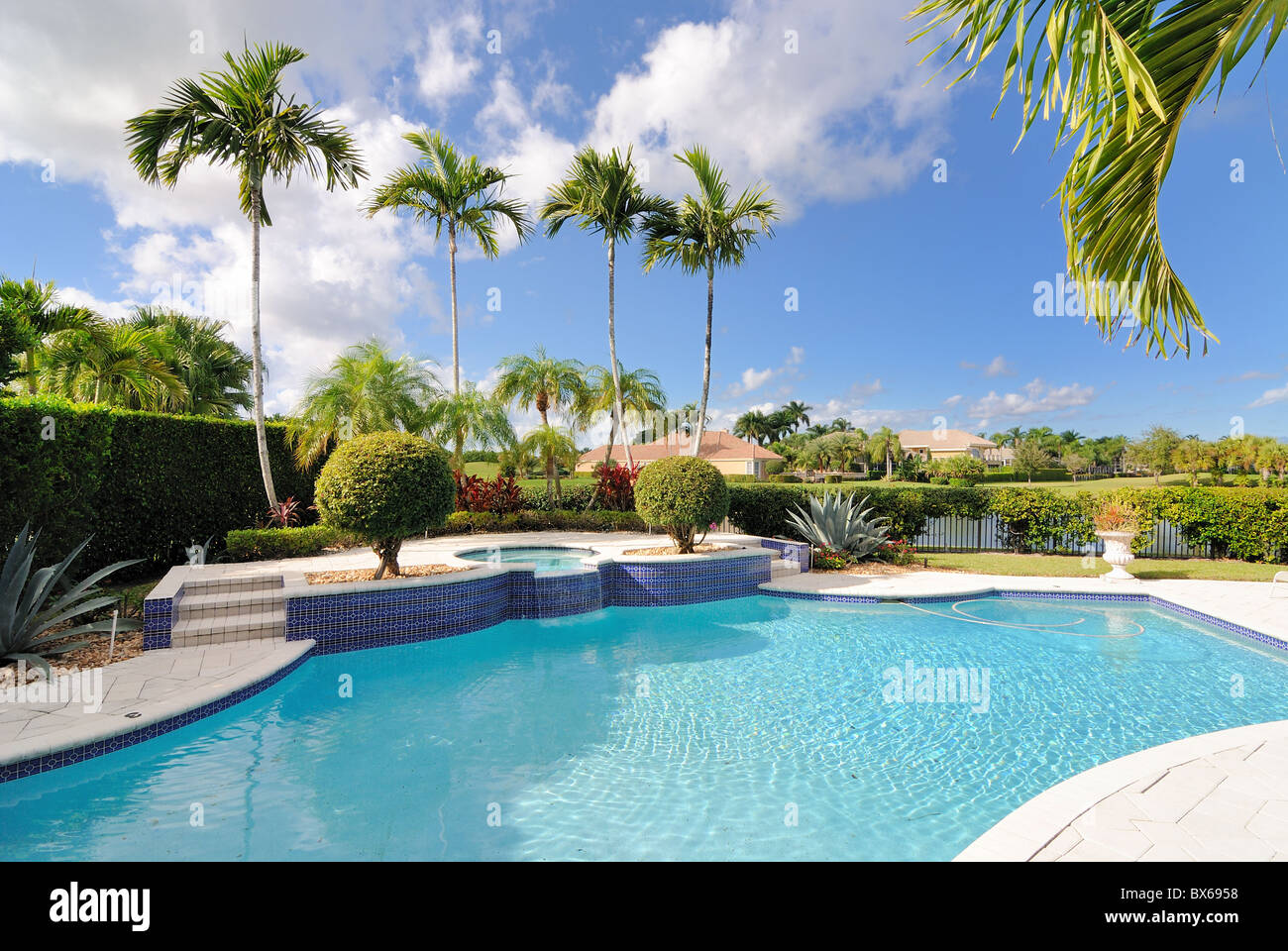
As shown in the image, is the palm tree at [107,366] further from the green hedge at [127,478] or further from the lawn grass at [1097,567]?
the lawn grass at [1097,567]

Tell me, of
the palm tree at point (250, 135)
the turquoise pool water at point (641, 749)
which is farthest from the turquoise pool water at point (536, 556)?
the palm tree at point (250, 135)

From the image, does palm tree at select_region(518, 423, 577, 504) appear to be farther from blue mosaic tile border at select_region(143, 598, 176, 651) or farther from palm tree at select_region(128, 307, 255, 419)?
blue mosaic tile border at select_region(143, 598, 176, 651)

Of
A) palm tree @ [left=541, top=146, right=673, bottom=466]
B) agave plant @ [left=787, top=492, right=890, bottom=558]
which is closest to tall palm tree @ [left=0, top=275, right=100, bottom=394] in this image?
palm tree @ [left=541, top=146, right=673, bottom=466]

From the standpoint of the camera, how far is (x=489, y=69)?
39.0ft

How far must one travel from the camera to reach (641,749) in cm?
421

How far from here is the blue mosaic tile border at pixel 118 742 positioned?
11.8 feet

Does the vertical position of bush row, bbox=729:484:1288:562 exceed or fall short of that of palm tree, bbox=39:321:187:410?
it falls short

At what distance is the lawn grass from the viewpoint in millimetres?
10375

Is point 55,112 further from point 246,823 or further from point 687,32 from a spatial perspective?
point 246,823

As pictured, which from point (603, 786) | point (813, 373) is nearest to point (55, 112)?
point (603, 786)

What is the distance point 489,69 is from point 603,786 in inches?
533

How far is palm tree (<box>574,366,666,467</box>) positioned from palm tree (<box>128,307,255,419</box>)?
10398mm

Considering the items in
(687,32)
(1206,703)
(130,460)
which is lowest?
(1206,703)

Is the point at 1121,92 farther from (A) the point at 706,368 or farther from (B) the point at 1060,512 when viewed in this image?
(B) the point at 1060,512
